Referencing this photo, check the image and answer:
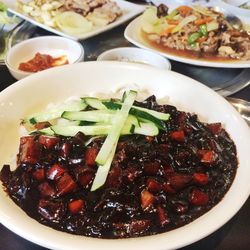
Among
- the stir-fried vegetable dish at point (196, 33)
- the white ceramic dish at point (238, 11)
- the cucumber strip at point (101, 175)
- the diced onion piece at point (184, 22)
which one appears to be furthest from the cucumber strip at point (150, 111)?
the white ceramic dish at point (238, 11)

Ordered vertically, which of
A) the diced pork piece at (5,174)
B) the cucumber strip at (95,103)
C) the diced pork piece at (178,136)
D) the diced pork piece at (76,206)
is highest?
the diced pork piece at (178,136)

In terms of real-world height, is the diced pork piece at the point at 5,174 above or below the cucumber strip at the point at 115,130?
below

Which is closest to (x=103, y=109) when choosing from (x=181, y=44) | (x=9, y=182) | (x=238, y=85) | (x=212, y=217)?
(x=9, y=182)

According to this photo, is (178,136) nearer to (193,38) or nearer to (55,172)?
(55,172)

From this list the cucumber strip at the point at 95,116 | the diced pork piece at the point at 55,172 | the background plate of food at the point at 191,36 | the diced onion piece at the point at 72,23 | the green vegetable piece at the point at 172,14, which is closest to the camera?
the diced pork piece at the point at 55,172

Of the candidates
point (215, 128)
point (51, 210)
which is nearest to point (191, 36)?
point (215, 128)

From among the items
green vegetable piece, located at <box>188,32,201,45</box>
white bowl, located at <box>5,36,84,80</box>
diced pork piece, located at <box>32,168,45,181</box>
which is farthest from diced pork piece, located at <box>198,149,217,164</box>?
green vegetable piece, located at <box>188,32,201,45</box>

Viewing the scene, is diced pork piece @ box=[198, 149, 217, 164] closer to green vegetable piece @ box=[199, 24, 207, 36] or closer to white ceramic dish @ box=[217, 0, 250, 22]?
green vegetable piece @ box=[199, 24, 207, 36]

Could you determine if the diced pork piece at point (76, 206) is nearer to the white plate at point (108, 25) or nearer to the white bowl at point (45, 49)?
the white bowl at point (45, 49)
